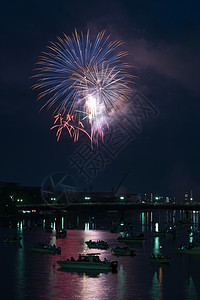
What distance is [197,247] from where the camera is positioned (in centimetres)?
10869

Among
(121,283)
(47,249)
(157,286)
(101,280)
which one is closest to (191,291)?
(157,286)

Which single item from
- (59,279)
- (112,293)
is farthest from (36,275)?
(112,293)

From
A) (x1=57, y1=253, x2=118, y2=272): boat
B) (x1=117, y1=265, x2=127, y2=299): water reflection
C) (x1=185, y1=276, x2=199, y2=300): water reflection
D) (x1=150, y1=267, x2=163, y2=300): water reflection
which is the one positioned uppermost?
(x1=57, y1=253, x2=118, y2=272): boat

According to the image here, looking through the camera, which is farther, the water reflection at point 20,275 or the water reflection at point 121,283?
the water reflection at point 20,275

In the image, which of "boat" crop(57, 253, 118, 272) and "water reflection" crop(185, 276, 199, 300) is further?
"boat" crop(57, 253, 118, 272)

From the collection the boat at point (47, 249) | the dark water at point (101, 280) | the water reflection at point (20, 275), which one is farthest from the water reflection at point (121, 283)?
the boat at point (47, 249)

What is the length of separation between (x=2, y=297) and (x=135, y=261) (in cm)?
3989

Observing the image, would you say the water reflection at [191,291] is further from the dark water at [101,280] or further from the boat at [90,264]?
the boat at [90,264]

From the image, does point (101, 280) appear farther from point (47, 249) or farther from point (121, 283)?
point (47, 249)

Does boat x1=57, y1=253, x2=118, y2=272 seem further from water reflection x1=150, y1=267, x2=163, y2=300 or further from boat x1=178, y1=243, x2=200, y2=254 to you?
boat x1=178, y1=243, x2=200, y2=254

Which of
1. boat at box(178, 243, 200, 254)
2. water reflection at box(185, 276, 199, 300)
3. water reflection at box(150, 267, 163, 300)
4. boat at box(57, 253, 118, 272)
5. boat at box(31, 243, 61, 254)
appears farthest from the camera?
boat at box(178, 243, 200, 254)

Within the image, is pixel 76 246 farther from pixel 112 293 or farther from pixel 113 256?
pixel 112 293

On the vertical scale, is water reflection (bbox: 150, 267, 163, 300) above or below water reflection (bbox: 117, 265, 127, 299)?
Answer: below

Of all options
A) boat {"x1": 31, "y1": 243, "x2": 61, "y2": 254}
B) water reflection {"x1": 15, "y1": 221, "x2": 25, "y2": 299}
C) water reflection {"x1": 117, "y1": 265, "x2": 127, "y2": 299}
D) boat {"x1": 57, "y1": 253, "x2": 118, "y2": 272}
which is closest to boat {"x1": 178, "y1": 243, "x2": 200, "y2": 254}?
water reflection {"x1": 117, "y1": 265, "x2": 127, "y2": 299}
